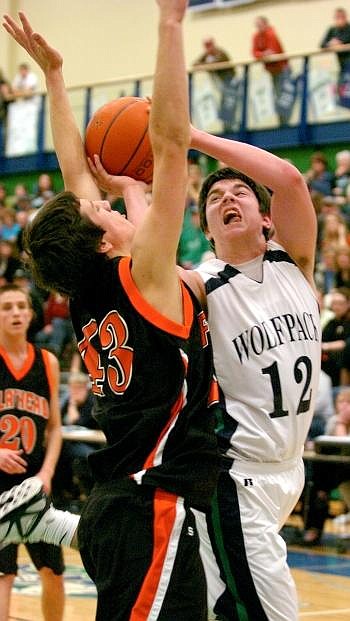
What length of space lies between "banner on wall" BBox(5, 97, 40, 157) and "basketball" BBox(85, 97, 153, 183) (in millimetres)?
16511

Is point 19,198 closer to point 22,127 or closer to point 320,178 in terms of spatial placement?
point 22,127

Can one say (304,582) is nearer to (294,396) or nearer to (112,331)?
(294,396)

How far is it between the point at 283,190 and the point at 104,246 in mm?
975

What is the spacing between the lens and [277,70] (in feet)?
55.8

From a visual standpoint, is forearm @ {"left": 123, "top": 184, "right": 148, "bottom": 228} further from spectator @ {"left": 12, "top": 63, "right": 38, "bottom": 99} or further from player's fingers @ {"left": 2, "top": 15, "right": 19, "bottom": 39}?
spectator @ {"left": 12, "top": 63, "right": 38, "bottom": 99}

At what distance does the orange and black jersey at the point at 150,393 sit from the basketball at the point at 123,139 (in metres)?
0.69

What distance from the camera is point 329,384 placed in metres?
10.7

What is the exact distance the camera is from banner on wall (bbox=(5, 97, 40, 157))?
20531 millimetres

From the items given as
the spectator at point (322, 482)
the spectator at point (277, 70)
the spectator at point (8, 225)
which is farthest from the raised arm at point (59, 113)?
the spectator at point (8, 225)

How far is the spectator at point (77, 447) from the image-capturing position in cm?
1120

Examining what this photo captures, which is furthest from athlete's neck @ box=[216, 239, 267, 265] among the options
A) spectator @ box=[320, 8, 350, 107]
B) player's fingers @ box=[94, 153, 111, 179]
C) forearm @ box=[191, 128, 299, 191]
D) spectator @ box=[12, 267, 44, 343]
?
spectator @ box=[320, 8, 350, 107]

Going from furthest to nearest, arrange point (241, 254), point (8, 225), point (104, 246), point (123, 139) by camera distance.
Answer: point (8, 225) < point (241, 254) < point (123, 139) < point (104, 246)

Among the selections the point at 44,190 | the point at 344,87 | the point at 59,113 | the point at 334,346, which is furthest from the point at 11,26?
the point at 44,190

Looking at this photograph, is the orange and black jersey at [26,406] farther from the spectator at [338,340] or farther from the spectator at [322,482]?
the spectator at [338,340]
